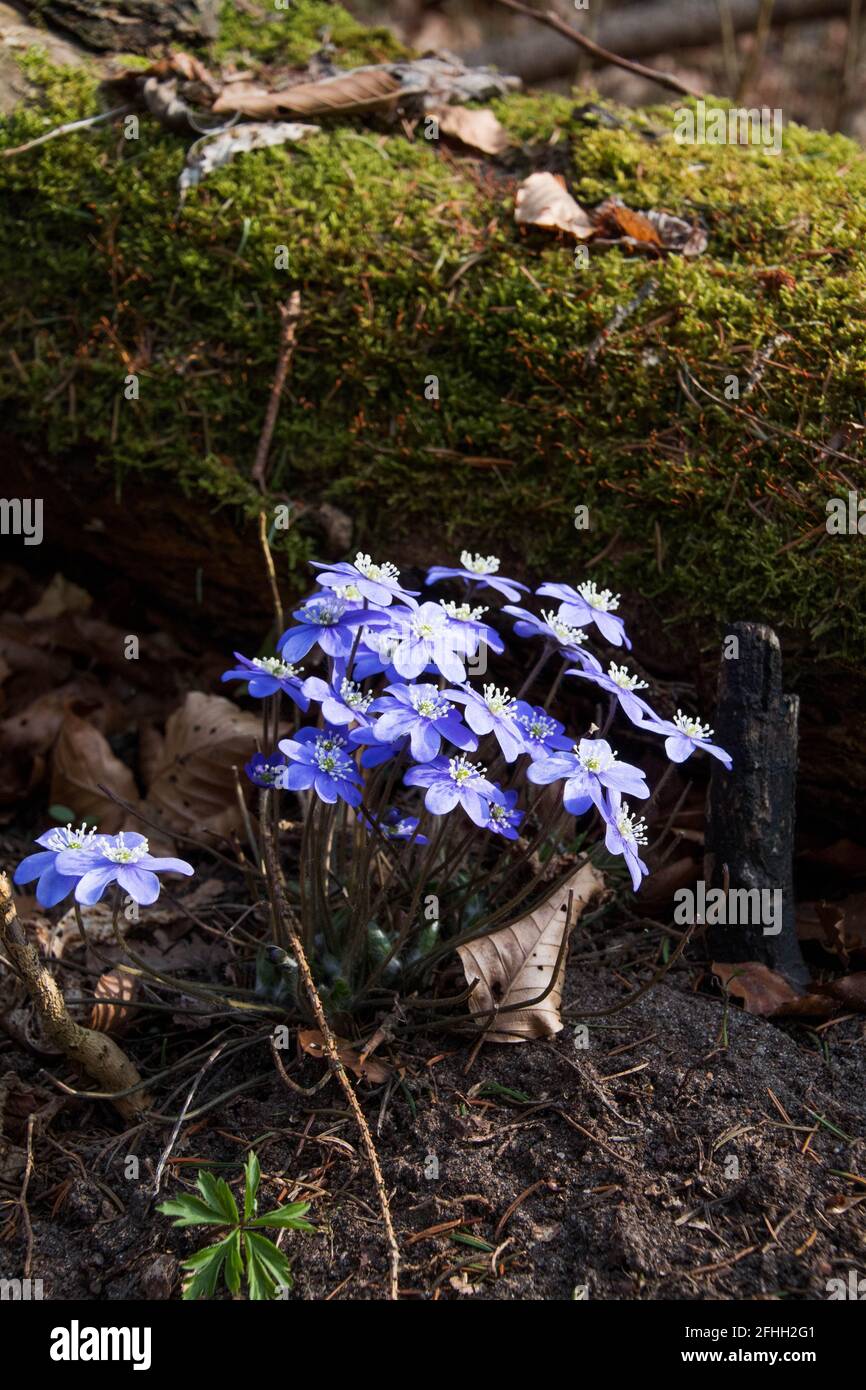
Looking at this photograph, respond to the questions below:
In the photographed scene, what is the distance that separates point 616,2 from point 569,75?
127cm

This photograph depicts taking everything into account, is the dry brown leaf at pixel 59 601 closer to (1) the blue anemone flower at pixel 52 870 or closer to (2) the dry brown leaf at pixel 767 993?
(1) the blue anemone flower at pixel 52 870

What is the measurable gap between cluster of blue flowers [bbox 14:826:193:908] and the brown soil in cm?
63

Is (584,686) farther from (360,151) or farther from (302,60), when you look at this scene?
(302,60)

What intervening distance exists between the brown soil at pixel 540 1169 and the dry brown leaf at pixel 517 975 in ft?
0.18

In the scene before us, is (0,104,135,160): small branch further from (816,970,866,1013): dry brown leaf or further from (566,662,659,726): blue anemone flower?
(816,970,866,1013): dry brown leaf

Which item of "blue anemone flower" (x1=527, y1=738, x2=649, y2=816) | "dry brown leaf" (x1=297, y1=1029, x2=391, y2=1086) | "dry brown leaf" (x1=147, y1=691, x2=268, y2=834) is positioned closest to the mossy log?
"dry brown leaf" (x1=147, y1=691, x2=268, y2=834)

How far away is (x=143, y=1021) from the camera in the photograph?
2406mm

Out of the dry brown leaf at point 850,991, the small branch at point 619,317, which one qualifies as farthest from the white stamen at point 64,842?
the small branch at point 619,317

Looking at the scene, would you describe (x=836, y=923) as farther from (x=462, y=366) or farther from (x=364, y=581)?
(x=462, y=366)

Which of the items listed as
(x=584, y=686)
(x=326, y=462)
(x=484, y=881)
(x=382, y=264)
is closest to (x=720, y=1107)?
(x=484, y=881)

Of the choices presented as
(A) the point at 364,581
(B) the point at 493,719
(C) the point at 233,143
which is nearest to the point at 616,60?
(C) the point at 233,143

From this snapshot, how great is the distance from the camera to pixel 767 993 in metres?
2.42

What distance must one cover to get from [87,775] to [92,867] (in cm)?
148
